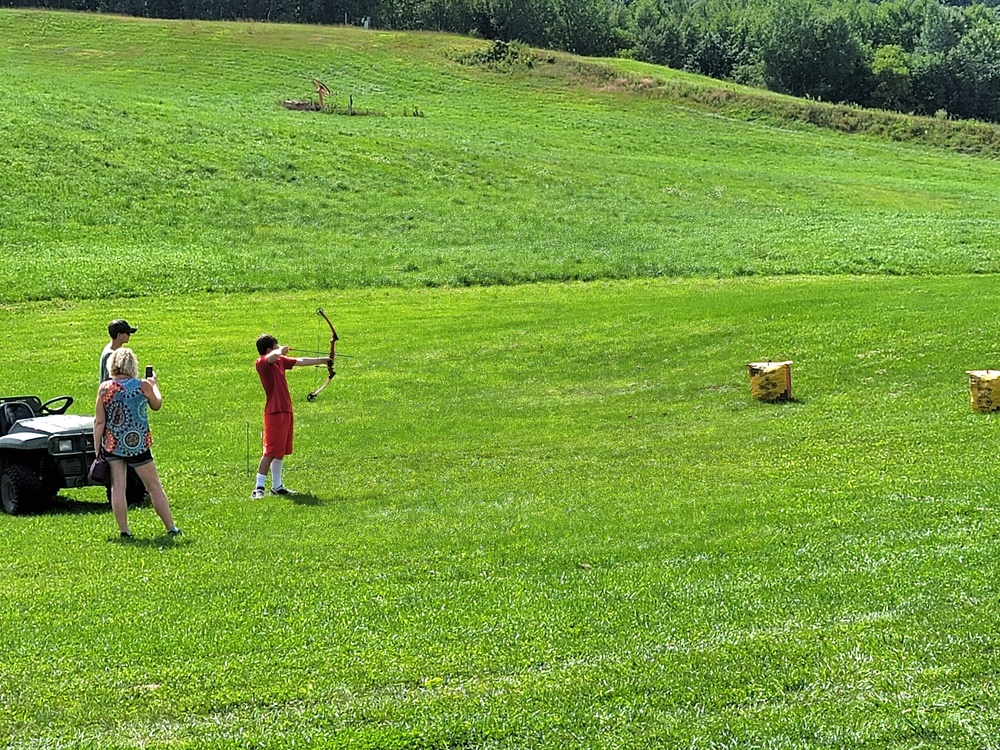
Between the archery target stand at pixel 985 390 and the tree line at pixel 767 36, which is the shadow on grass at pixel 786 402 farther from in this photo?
the tree line at pixel 767 36

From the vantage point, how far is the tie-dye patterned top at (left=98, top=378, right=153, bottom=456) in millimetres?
11750

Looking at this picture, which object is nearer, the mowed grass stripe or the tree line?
the mowed grass stripe

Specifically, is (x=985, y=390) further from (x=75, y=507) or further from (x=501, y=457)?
(x=75, y=507)

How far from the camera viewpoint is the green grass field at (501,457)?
7.25 metres

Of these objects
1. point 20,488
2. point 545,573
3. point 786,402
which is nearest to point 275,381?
point 20,488

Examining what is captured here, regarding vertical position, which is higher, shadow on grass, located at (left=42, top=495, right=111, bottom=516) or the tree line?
the tree line

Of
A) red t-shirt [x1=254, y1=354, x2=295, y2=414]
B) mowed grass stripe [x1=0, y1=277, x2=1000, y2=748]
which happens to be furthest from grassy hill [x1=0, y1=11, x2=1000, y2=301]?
red t-shirt [x1=254, y1=354, x2=295, y2=414]

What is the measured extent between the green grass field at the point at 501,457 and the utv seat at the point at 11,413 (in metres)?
1.23

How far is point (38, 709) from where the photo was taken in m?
7.21

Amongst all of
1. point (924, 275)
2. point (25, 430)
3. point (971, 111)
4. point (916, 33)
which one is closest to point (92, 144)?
point (924, 275)

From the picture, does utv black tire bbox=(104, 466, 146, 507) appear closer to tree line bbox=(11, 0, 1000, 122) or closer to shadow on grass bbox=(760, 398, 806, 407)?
shadow on grass bbox=(760, 398, 806, 407)

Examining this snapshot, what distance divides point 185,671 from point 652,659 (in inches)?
128

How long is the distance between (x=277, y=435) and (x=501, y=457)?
153 inches

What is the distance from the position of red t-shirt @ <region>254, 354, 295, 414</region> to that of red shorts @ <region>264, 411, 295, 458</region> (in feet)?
0.33
